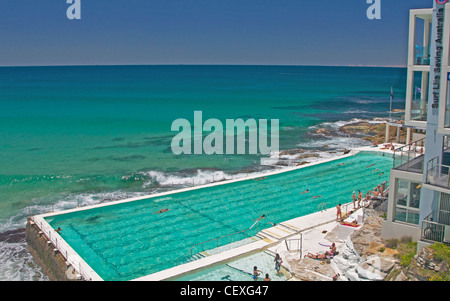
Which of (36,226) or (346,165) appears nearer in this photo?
(36,226)

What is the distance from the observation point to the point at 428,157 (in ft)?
43.3

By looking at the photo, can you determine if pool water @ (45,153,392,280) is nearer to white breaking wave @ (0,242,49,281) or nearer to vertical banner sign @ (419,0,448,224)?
white breaking wave @ (0,242,49,281)

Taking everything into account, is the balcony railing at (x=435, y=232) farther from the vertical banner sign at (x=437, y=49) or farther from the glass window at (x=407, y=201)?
the vertical banner sign at (x=437, y=49)

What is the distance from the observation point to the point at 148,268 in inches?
639

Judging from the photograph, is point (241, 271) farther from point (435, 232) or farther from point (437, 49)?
point (437, 49)

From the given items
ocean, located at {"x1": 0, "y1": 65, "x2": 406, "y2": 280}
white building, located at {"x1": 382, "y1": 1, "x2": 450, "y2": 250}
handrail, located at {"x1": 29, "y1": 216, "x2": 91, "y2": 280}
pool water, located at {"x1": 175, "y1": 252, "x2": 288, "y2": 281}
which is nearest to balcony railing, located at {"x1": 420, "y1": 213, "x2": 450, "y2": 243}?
white building, located at {"x1": 382, "y1": 1, "x2": 450, "y2": 250}

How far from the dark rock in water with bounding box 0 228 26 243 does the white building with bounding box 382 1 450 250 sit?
1752cm

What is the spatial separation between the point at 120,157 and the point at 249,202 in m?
20.2

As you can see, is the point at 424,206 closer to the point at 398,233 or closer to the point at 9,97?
the point at 398,233

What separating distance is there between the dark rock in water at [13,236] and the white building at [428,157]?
17519 mm

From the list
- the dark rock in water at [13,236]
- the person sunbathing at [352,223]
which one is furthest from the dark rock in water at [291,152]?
the dark rock in water at [13,236]

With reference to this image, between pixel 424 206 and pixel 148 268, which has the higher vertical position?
pixel 424 206

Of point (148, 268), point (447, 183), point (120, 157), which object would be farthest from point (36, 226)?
point (120, 157)

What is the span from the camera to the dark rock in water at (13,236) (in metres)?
21.0
